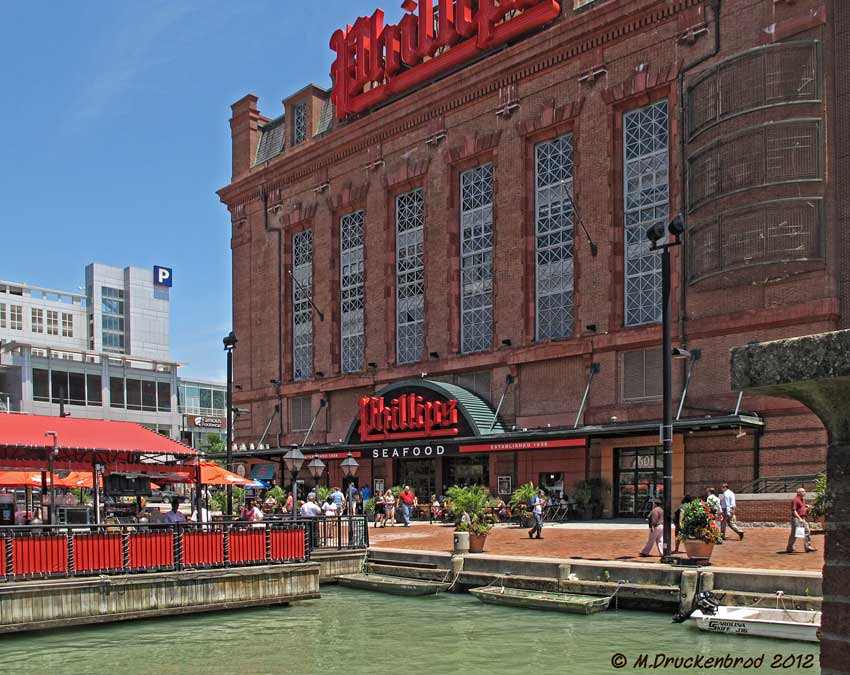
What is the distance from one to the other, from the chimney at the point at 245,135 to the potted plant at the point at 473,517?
35.3 metres

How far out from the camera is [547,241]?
40.7 meters

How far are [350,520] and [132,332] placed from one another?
126577 mm

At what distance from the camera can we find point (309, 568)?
75.5 ft

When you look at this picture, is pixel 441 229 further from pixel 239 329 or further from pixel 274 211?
pixel 239 329

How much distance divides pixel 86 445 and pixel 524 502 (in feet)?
56.9

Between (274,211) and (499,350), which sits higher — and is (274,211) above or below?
above

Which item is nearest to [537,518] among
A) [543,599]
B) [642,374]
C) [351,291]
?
[543,599]

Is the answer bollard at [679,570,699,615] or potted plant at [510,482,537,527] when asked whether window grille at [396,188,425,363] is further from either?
bollard at [679,570,699,615]

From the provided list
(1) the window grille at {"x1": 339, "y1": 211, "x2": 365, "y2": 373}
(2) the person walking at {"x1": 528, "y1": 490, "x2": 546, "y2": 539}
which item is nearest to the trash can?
(2) the person walking at {"x1": 528, "y1": 490, "x2": 546, "y2": 539}

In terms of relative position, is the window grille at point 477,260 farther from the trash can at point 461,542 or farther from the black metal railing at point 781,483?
the trash can at point 461,542

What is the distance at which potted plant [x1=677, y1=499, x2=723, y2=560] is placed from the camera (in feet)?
67.1

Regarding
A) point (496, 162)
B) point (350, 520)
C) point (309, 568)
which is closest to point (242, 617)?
point (309, 568)

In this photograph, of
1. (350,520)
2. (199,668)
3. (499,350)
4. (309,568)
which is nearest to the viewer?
(199,668)

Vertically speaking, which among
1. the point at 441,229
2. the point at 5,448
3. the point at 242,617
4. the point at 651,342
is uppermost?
the point at 441,229
